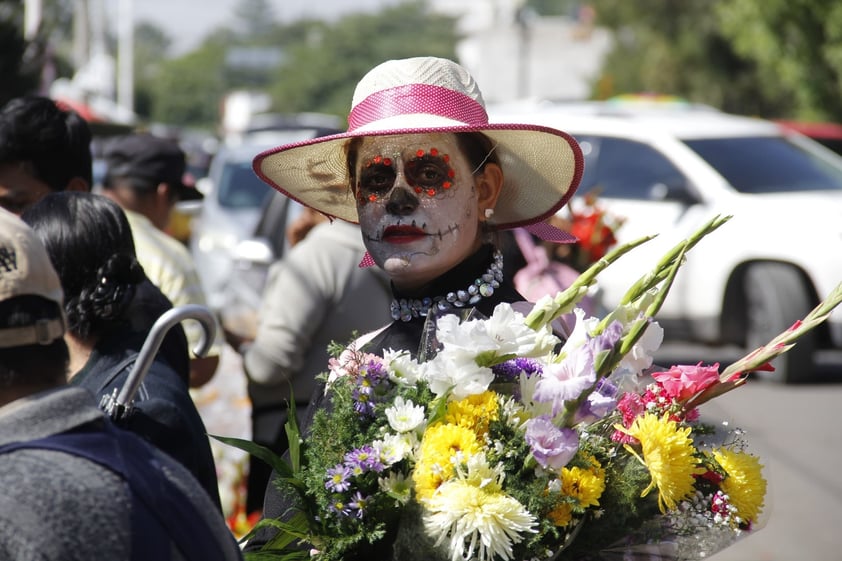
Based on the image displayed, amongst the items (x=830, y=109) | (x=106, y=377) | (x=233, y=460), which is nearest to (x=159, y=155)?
(x=233, y=460)

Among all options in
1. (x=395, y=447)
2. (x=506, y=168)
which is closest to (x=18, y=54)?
(x=506, y=168)

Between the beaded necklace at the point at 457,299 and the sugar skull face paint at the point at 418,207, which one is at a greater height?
the sugar skull face paint at the point at 418,207

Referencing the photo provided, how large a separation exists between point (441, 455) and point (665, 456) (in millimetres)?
411

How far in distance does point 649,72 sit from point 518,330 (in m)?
30.0

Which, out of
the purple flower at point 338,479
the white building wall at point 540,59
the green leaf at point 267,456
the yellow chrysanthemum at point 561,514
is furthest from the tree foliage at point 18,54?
the white building wall at point 540,59

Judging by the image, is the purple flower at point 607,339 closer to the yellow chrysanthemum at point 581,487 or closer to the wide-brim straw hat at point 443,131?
the yellow chrysanthemum at point 581,487

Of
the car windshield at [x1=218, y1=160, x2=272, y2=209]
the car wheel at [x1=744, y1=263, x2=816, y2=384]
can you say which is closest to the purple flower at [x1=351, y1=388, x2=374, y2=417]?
the car wheel at [x1=744, y1=263, x2=816, y2=384]

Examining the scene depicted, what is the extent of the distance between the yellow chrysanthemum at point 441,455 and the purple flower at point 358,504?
0.31 ft

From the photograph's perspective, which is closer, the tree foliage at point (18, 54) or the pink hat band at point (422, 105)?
the pink hat band at point (422, 105)

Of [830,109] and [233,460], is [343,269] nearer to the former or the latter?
[233,460]

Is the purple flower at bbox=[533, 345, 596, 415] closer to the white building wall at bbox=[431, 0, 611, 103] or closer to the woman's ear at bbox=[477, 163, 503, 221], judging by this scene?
the woman's ear at bbox=[477, 163, 503, 221]

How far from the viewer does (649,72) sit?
31406 mm

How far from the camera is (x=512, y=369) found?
7.78 feet

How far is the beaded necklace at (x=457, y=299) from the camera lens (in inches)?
114
